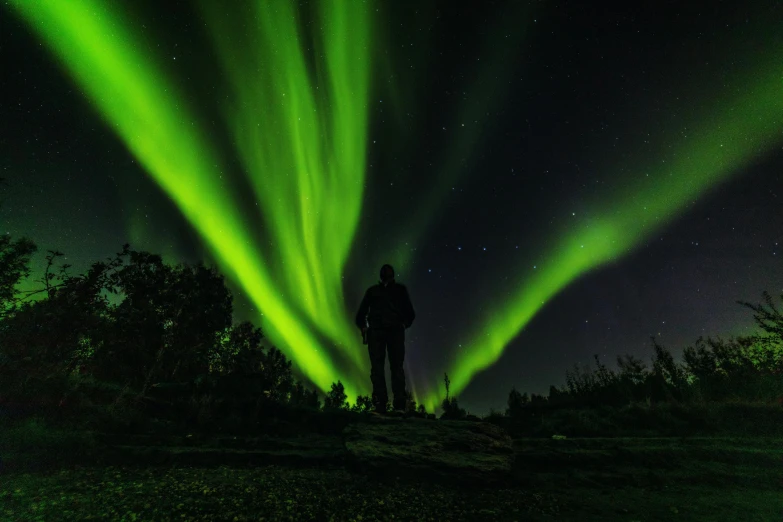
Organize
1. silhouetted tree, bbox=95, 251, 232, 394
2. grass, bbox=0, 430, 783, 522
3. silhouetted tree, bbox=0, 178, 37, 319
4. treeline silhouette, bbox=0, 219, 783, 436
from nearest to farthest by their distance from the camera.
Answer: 1. grass, bbox=0, 430, 783, 522
2. treeline silhouette, bbox=0, 219, 783, 436
3. silhouetted tree, bbox=0, 178, 37, 319
4. silhouetted tree, bbox=95, 251, 232, 394

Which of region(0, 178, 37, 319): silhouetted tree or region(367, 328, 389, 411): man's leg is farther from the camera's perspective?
region(0, 178, 37, 319): silhouetted tree

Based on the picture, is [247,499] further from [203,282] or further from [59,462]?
[203,282]

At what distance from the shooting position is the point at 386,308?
10.2 m

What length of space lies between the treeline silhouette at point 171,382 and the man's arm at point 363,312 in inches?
108

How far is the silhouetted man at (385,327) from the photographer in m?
9.71

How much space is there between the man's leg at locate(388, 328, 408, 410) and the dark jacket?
1.27 ft

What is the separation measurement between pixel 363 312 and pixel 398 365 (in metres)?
2.16

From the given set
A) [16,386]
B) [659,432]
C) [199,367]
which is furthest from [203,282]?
[659,432]

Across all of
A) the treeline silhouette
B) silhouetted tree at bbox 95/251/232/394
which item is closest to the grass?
the treeline silhouette

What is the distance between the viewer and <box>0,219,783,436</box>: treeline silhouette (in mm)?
9484

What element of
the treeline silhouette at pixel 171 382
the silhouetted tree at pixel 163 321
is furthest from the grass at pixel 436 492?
the silhouetted tree at pixel 163 321

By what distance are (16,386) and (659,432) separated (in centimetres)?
2151

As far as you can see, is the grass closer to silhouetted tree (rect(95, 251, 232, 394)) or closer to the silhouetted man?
the silhouetted man

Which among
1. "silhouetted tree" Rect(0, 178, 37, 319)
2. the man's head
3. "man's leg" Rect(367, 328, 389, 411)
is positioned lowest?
"man's leg" Rect(367, 328, 389, 411)
